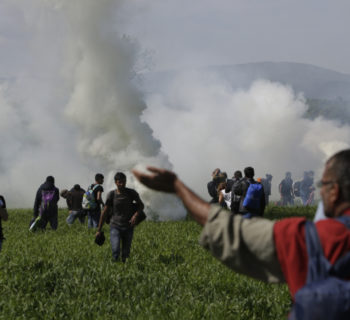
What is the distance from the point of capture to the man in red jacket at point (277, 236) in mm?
2398

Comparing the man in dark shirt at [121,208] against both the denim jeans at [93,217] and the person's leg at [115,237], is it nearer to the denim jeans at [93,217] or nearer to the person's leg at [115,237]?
the person's leg at [115,237]

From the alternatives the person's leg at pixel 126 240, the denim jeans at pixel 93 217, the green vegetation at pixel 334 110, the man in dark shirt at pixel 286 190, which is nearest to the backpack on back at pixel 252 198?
the person's leg at pixel 126 240

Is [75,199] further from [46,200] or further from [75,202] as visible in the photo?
[46,200]

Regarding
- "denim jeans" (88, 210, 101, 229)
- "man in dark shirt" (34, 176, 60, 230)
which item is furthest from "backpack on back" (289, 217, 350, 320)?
"denim jeans" (88, 210, 101, 229)

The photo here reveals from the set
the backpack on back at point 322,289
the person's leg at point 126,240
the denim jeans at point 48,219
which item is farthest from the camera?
the denim jeans at point 48,219

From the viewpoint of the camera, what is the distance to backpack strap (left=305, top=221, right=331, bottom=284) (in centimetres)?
236

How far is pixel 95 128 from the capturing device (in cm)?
2975

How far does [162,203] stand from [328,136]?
151 ft

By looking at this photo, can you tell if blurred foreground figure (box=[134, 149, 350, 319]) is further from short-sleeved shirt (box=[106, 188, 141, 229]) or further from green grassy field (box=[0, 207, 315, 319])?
short-sleeved shirt (box=[106, 188, 141, 229])

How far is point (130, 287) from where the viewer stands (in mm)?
8367

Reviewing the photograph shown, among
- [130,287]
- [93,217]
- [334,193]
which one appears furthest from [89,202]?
[334,193]

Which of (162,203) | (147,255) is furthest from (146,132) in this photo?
(147,255)

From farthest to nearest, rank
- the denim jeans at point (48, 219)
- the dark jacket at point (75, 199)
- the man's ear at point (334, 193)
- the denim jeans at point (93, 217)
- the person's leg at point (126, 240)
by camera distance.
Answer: the dark jacket at point (75, 199), the denim jeans at point (93, 217), the denim jeans at point (48, 219), the person's leg at point (126, 240), the man's ear at point (334, 193)

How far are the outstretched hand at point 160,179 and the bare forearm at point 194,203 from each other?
27 mm
